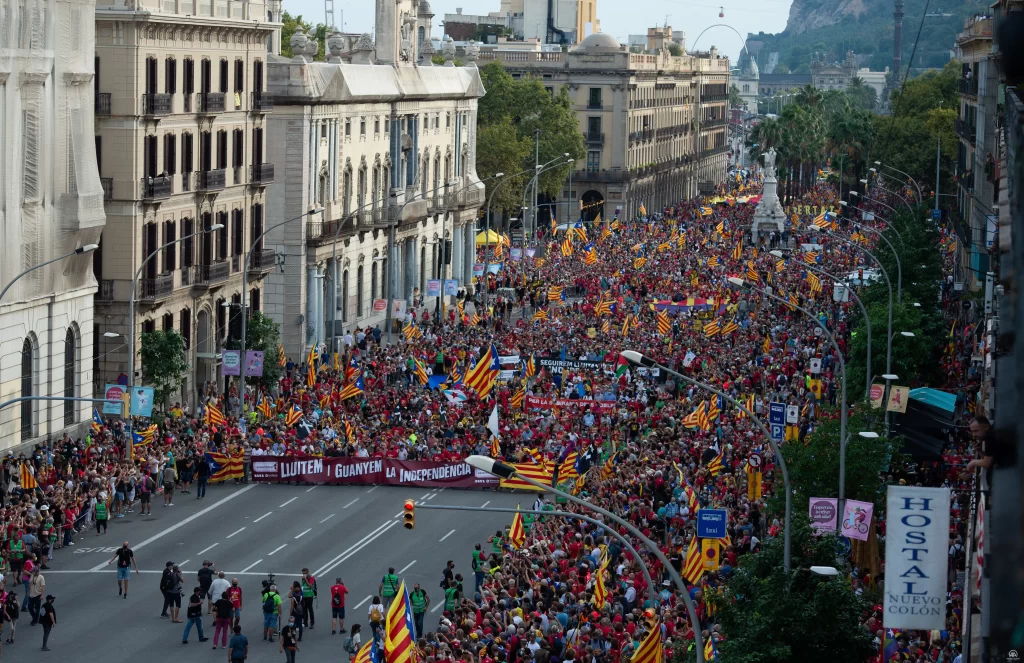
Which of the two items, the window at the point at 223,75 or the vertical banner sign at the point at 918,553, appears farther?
the window at the point at 223,75

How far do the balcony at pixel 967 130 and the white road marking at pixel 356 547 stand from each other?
123 ft

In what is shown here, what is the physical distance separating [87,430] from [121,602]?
1580 centimetres

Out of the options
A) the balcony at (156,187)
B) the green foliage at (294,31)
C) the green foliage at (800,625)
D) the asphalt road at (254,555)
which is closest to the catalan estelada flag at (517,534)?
the asphalt road at (254,555)

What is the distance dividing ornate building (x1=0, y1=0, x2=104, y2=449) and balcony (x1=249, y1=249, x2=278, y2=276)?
13.8 metres

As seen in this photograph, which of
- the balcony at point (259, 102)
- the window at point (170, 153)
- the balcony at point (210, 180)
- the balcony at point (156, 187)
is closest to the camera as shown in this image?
the balcony at point (156, 187)

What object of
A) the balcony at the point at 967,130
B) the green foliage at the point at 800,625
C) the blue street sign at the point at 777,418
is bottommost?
the blue street sign at the point at 777,418

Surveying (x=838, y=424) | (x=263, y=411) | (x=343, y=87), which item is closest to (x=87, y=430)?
(x=263, y=411)

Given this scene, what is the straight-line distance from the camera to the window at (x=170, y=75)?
5222 cm

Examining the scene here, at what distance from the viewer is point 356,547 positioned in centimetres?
3544

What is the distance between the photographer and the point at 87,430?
147 ft

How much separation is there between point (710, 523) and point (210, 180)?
107 feet

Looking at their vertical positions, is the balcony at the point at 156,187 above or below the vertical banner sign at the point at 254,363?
above

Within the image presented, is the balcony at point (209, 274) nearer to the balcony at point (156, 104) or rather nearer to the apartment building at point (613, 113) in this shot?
the balcony at point (156, 104)

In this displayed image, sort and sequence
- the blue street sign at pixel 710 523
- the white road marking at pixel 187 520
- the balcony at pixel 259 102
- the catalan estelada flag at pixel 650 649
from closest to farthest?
the catalan estelada flag at pixel 650 649
the blue street sign at pixel 710 523
the white road marking at pixel 187 520
the balcony at pixel 259 102
